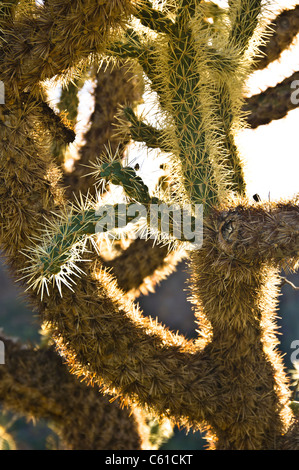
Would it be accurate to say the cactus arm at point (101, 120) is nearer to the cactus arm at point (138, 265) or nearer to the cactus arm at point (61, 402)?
the cactus arm at point (138, 265)

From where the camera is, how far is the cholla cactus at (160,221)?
3.00 feet

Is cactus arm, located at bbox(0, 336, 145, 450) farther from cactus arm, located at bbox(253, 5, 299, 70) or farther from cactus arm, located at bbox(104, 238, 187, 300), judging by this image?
cactus arm, located at bbox(253, 5, 299, 70)

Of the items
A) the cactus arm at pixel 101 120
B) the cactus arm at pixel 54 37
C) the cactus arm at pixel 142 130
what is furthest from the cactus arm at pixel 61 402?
the cactus arm at pixel 54 37

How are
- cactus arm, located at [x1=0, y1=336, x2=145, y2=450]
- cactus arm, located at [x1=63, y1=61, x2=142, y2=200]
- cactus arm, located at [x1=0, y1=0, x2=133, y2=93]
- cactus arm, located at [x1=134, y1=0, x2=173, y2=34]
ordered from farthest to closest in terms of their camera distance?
1. cactus arm, located at [x1=63, y1=61, x2=142, y2=200]
2. cactus arm, located at [x1=0, y1=336, x2=145, y2=450]
3. cactus arm, located at [x1=134, y1=0, x2=173, y2=34]
4. cactus arm, located at [x1=0, y1=0, x2=133, y2=93]

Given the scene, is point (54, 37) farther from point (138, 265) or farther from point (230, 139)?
point (138, 265)

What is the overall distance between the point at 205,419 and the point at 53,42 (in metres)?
0.78

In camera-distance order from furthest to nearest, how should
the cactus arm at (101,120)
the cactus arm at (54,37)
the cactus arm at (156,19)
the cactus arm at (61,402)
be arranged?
the cactus arm at (101,120), the cactus arm at (61,402), the cactus arm at (156,19), the cactus arm at (54,37)

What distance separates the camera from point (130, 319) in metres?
1.10

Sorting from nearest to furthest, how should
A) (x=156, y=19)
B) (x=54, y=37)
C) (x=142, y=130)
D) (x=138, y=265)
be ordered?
(x=54, y=37) < (x=156, y=19) < (x=142, y=130) < (x=138, y=265)

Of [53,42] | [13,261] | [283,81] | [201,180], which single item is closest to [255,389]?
[201,180]

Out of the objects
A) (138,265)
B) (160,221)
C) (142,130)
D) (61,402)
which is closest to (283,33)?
(142,130)

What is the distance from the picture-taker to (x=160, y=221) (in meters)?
1.01

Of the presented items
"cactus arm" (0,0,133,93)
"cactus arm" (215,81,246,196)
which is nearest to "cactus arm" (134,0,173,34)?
"cactus arm" (0,0,133,93)

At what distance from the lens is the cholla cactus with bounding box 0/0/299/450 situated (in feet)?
3.00
